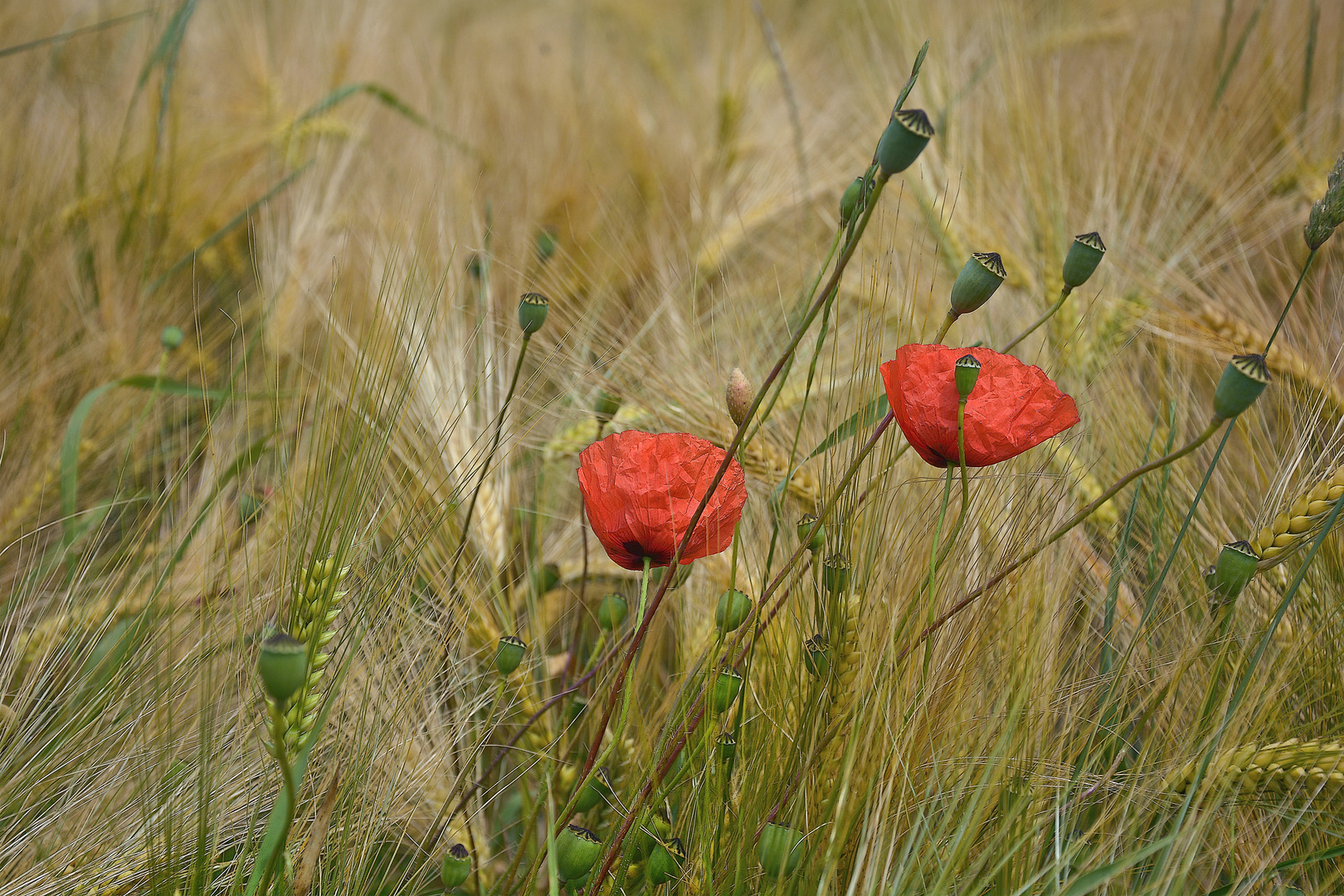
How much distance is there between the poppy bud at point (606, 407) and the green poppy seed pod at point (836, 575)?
0.79ft

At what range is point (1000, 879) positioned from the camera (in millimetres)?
489

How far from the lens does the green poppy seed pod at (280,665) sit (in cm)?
33

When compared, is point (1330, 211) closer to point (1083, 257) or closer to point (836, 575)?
point (1083, 257)

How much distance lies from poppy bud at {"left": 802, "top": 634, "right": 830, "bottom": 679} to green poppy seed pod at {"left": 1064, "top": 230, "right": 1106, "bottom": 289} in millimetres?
251

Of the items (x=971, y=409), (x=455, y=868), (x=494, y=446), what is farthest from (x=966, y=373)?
(x=455, y=868)

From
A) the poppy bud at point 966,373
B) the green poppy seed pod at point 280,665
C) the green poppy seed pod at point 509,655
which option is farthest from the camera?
the green poppy seed pod at point 509,655

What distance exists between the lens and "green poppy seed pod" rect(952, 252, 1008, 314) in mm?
474

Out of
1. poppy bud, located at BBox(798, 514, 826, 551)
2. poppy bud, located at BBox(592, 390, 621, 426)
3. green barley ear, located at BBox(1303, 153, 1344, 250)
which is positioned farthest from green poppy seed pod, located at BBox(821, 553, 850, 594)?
green barley ear, located at BBox(1303, 153, 1344, 250)

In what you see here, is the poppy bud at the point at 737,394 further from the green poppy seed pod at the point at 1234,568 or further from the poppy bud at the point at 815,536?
the green poppy seed pod at the point at 1234,568

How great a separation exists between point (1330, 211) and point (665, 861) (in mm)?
577

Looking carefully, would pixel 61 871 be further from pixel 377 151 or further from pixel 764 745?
pixel 377 151

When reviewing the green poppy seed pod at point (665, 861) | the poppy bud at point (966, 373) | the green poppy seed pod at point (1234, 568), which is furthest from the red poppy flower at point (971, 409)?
the green poppy seed pod at point (665, 861)

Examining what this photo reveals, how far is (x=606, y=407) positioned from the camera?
0.71 meters

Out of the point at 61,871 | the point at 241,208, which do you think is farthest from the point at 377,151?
the point at 61,871
